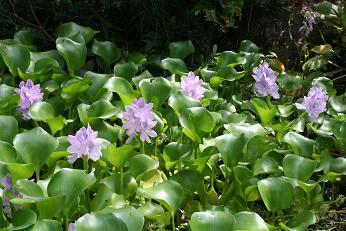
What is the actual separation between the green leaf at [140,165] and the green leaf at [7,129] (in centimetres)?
47

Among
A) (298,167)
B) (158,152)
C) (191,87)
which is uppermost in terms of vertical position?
(191,87)

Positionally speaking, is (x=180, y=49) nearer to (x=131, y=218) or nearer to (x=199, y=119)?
(x=199, y=119)

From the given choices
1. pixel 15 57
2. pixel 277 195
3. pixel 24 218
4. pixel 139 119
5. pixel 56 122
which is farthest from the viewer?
pixel 15 57

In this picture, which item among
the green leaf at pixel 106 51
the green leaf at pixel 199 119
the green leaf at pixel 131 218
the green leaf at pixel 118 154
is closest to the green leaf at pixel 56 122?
the green leaf at pixel 118 154

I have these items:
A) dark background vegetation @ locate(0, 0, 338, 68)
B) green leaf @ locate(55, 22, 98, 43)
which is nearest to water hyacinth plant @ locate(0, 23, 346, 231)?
green leaf @ locate(55, 22, 98, 43)

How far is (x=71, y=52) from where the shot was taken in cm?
291

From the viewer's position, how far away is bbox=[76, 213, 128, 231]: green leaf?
1.61 meters

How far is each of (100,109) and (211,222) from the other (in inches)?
35.5

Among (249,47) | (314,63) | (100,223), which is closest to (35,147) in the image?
(100,223)

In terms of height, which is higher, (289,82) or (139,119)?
(139,119)

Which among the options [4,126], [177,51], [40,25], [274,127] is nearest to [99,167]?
[4,126]

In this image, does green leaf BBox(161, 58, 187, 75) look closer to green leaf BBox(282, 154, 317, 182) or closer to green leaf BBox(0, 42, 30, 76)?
green leaf BBox(0, 42, 30, 76)

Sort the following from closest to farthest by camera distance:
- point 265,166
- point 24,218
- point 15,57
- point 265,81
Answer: point 24,218 < point 265,166 < point 265,81 < point 15,57

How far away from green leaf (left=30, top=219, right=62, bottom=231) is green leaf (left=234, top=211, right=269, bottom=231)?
0.54 m
